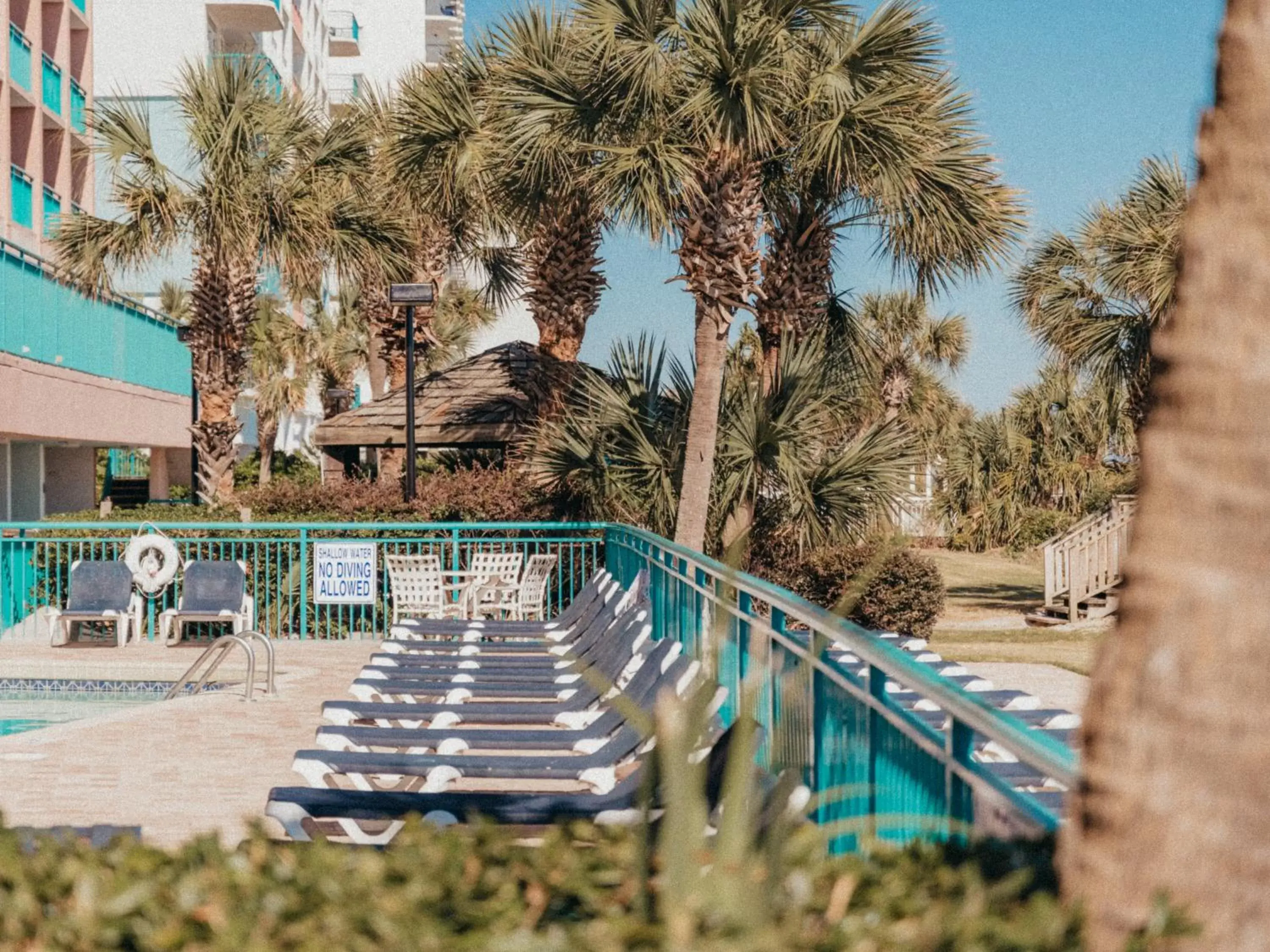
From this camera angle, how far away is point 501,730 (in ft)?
21.5

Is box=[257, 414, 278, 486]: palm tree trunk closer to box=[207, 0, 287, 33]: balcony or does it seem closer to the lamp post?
box=[207, 0, 287, 33]: balcony

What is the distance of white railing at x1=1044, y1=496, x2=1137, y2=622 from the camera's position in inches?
900

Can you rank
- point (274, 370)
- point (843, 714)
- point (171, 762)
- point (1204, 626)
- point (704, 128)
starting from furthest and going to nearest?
point (274, 370), point (704, 128), point (171, 762), point (843, 714), point (1204, 626)

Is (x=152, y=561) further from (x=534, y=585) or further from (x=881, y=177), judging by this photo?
(x=881, y=177)

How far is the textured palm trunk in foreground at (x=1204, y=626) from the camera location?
237 centimetres

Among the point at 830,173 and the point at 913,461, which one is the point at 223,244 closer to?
the point at 830,173

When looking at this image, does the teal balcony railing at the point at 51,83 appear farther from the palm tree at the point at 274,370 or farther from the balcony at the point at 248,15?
the palm tree at the point at 274,370

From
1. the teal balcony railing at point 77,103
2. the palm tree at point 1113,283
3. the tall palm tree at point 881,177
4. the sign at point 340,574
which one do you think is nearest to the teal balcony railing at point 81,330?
the teal balcony railing at point 77,103

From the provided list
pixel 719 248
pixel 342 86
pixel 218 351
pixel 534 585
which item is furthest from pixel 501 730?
pixel 342 86

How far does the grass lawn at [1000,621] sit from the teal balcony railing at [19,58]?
70.5 ft

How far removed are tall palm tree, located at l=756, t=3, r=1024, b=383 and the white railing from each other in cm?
781

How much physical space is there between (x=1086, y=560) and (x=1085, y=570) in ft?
0.51

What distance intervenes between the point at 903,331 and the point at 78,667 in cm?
2881

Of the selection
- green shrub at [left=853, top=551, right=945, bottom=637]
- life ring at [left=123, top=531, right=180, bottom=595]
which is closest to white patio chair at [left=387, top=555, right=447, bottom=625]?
life ring at [left=123, top=531, right=180, bottom=595]
